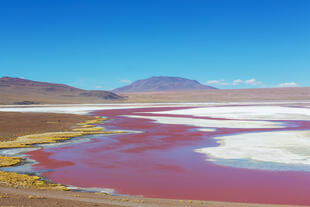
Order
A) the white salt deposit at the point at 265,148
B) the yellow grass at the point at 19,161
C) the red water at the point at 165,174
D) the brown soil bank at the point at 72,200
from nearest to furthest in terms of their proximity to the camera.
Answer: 1. the brown soil bank at the point at 72,200
2. the red water at the point at 165,174
3. the yellow grass at the point at 19,161
4. the white salt deposit at the point at 265,148

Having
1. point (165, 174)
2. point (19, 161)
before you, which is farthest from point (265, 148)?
point (19, 161)

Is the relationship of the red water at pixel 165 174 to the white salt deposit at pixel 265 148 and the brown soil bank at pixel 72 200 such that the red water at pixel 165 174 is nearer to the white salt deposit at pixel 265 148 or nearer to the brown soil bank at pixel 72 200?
the brown soil bank at pixel 72 200

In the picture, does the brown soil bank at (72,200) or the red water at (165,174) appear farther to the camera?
the red water at (165,174)

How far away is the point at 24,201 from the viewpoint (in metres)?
11.0

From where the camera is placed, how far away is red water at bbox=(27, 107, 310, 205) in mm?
13844

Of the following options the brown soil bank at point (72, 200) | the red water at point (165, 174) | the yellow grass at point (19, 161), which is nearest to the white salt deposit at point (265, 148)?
the red water at point (165, 174)

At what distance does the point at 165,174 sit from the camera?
17109 mm

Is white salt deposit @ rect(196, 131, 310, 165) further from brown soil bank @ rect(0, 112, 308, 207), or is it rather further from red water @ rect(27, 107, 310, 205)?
brown soil bank @ rect(0, 112, 308, 207)

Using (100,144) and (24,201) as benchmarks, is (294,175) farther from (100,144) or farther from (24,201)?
(100,144)

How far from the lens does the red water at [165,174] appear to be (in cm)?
1384

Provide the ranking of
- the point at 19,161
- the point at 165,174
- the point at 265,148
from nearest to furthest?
the point at 165,174 < the point at 19,161 < the point at 265,148

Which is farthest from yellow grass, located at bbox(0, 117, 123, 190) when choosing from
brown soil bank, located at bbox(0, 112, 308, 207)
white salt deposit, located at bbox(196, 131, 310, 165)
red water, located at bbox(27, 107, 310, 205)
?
white salt deposit, located at bbox(196, 131, 310, 165)

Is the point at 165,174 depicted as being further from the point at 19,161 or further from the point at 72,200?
the point at 19,161

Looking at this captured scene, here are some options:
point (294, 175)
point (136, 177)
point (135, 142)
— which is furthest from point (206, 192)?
point (135, 142)
